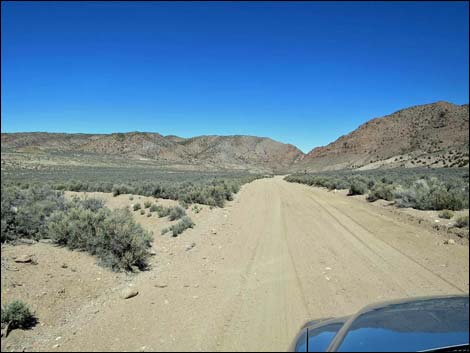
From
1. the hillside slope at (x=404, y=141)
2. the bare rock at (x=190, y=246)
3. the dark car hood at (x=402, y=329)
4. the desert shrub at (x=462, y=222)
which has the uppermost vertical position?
the hillside slope at (x=404, y=141)

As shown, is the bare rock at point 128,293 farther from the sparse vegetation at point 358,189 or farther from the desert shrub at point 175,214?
the sparse vegetation at point 358,189

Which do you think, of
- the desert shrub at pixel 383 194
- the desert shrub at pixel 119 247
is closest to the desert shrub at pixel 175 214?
the desert shrub at pixel 119 247

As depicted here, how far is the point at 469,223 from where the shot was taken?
454 inches

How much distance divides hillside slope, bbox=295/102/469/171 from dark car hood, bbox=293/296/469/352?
71.3 meters

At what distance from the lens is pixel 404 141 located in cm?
10838

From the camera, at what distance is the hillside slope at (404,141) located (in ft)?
281

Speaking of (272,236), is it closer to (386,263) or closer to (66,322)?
(386,263)

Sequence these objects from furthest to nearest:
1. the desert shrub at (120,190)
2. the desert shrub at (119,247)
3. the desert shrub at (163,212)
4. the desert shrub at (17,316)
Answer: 1. the desert shrub at (120,190)
2. the desert shrub at (163,212)
3. the desert shrub at (119,247)
4. the desert shrub at (17,316)

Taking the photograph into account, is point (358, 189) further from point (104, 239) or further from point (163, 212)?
point (104, 239)

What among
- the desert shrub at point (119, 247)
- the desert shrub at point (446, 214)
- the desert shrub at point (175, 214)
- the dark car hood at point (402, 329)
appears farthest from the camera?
the desert shrub at point (175, 214)

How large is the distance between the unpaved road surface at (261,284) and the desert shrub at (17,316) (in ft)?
1.91

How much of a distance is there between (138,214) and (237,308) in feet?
41.0

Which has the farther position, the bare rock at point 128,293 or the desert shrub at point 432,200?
the desert shrub at point 432,200

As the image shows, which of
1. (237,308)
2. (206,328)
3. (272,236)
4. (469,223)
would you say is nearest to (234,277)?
(237,308)
